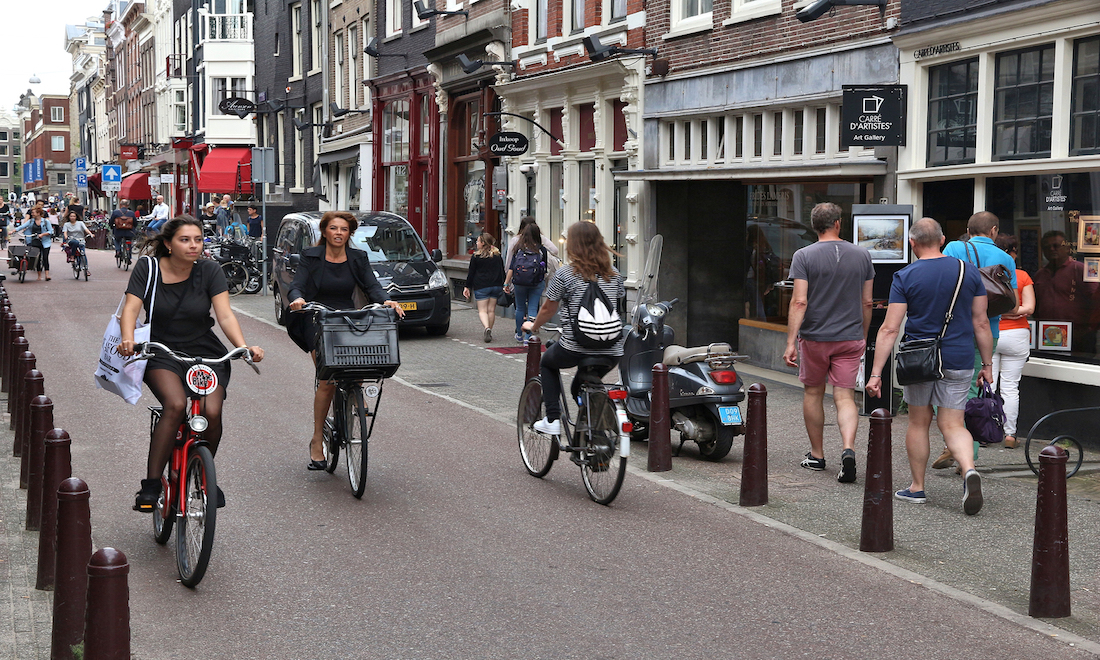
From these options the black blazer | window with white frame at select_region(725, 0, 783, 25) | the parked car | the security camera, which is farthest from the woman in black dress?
the parked car

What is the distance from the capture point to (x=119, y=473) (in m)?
8.59

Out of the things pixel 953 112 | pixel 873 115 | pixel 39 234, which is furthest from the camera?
pixel 39 234

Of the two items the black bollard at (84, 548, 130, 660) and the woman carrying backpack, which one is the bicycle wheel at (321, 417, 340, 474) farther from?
the woman carrying backpack

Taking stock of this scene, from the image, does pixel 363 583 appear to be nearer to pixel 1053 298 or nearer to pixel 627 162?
pixel 1053 298

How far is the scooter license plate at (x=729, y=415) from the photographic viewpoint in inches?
359

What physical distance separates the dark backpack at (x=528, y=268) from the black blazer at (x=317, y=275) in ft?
27.5

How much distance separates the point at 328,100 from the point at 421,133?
24.5 ft

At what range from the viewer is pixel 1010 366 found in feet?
31.9

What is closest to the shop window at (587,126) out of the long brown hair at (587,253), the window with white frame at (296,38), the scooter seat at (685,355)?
the scooter seat at (685,355)

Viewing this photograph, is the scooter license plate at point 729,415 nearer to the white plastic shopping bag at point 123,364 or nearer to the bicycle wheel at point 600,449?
the bicycle wheel at point 600,449

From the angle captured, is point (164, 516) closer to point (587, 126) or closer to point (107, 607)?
point (107, 607)

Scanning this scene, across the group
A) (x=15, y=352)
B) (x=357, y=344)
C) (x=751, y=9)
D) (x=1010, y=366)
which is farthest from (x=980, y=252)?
(x=15, y=352)

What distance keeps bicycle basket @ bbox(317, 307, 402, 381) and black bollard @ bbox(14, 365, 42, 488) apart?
5.39ft

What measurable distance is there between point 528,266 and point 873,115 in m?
5.88
